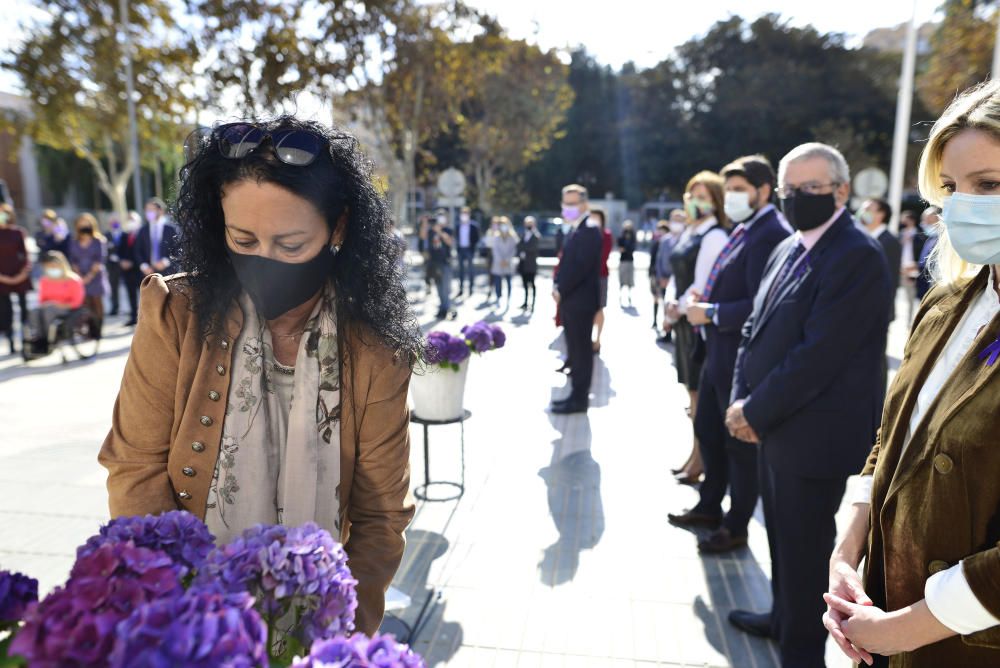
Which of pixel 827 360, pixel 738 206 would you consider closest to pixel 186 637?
pixel 827 360

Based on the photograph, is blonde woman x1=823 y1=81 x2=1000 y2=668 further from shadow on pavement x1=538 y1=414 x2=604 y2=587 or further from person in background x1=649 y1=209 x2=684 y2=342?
person in background x1=649 y1=209 x2=684 y2=342

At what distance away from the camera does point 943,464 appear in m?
1.39

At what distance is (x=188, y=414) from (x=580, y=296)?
5570 mm

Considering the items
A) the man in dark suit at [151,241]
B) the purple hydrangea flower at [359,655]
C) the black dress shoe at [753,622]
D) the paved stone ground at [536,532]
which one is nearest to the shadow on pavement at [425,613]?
the paved stone ground at [536,532]

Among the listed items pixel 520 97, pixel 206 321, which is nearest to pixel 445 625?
pixel 206 321

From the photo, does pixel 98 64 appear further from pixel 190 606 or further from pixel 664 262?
pixel 190 606

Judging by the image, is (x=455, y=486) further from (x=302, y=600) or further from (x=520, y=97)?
(x=520, y=97)

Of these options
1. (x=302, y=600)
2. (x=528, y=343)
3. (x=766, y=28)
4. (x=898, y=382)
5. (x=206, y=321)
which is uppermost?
(x=766, y=28)

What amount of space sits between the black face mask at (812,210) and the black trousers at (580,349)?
4.06m

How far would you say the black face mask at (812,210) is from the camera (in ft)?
9.19

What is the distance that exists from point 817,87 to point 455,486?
38.6 meters

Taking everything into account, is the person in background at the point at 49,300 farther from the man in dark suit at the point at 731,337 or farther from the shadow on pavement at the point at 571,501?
the man in dark suit at the point at 731,337

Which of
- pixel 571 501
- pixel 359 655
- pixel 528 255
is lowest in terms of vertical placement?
pixel 571 501

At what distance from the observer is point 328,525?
1672 millimetres
